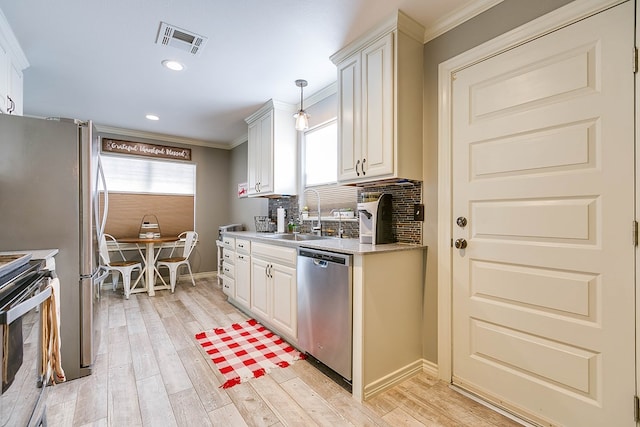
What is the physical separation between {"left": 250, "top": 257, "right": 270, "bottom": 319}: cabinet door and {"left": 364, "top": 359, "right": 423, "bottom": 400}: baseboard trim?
124 cm

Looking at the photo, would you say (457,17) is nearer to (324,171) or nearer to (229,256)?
(324,171)

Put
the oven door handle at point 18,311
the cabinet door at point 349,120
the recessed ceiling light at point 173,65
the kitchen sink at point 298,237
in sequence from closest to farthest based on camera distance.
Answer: the oven door handle at point 18,311 < the cabinet door at point 349,120 < the recessed ceiling light at point 173,65 < the kitchen sink at point 298,237

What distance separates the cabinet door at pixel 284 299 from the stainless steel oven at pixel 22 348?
149 centimetres

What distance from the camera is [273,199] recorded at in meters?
4.24

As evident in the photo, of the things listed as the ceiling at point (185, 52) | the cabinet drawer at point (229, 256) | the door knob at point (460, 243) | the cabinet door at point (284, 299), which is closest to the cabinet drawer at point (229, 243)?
the cabinet drawer at point (229, 256)

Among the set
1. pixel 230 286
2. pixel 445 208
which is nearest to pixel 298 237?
pixel 230 286

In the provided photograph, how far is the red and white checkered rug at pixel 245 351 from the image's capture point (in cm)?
212

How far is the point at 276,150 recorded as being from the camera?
3537mm

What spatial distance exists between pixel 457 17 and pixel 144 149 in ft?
15.6

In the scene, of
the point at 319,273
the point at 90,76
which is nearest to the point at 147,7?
the point at 90,76

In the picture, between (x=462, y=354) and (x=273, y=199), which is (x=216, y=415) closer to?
(x=462, y=354)

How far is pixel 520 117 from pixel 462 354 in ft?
4.94

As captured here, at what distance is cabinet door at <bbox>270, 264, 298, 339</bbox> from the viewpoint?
2406 millimetres

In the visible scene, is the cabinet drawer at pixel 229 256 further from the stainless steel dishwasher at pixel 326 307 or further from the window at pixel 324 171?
the stainless steel dishwasher at pixel 326 307
